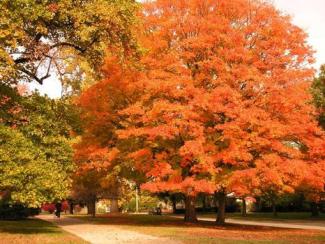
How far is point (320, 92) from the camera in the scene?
45344mm

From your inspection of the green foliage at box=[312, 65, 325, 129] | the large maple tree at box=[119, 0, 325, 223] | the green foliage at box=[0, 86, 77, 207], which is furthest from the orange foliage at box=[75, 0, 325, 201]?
the green foliage at box=[312, 65, 325, 129]

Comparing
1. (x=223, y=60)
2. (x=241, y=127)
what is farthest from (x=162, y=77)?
(x=241, y=127)

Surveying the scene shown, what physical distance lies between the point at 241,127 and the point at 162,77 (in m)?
5.66

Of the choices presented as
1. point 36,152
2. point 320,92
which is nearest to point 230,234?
point 36,152

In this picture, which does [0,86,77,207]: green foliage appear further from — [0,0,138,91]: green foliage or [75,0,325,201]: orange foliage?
[75,0,325,201]: orange foliage

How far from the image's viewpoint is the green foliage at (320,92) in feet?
142

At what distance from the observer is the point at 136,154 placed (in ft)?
95.9

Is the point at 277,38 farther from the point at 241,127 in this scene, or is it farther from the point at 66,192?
the point at 66,192

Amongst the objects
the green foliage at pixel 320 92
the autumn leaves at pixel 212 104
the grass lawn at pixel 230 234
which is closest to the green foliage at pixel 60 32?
the autumn leaves at pixel 212 104

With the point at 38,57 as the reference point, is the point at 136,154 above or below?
below

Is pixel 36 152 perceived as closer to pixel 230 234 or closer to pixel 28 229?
pixel 28 229

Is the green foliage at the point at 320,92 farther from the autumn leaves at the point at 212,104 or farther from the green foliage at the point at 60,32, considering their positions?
the green foliage at the point at 60,32

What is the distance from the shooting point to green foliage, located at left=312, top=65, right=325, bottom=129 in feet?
142

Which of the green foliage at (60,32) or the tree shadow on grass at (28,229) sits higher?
the green foliage at (60,32)
